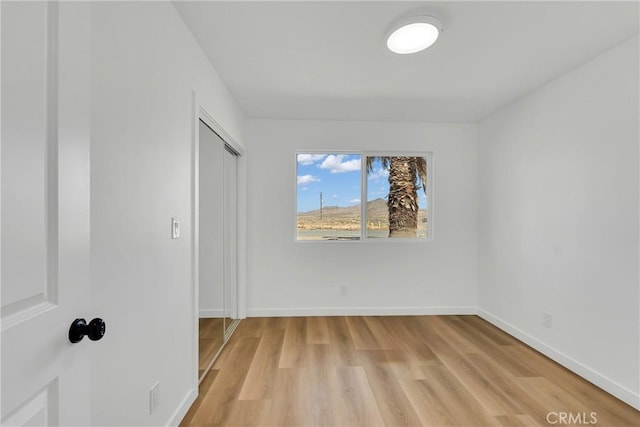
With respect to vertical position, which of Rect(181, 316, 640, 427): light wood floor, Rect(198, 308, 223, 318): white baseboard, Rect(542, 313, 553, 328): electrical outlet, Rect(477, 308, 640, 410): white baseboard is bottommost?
Rect(181, 316, 640, 427): light wood floor

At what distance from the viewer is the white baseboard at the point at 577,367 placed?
6.10 feet

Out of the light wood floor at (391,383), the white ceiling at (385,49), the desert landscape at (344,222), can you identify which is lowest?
the light wood floor at (391,383)

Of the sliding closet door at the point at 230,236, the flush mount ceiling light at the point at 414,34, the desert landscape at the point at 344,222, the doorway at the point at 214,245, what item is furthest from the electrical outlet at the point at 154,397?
the flush mount ceiling light at the point at 414,34

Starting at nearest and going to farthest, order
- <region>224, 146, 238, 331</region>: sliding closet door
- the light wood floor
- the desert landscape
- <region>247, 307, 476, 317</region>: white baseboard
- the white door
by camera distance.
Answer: the white door
the light wood floor
<region>224, 146, 238, 331</region>: sliding closet door
<region>247, 307, 476, 317</region>: white baseboard
the desert landscape

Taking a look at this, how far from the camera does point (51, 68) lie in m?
0.65

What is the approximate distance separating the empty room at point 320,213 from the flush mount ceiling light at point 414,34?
2cm

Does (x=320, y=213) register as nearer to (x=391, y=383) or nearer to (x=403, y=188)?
(x=403, y=188)

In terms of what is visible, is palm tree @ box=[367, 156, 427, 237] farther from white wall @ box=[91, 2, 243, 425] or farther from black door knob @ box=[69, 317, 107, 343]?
black door knob @ box=[69, 317, 107, 343]

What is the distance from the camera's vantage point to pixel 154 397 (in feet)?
4.67

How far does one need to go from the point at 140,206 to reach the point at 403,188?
309 centimetres

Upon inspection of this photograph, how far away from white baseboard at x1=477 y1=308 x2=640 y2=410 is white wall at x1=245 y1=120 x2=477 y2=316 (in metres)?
0.70

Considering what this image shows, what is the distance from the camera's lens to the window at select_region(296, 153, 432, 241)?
11.8ft

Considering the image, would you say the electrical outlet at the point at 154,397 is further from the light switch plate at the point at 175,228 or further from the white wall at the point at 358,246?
the white wall at the point at 358,246

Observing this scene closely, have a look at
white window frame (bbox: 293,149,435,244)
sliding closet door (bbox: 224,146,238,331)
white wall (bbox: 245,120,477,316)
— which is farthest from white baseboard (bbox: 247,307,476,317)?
white window frame (bbox: 293,149,435,244)
